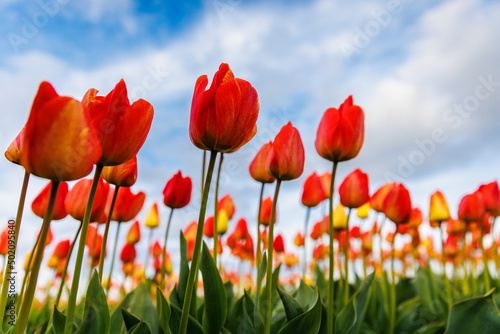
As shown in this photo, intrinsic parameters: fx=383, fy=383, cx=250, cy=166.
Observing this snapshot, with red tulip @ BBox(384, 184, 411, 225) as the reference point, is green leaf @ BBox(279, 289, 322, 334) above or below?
below

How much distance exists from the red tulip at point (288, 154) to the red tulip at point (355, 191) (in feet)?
2.40

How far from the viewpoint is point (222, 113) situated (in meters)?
0.97

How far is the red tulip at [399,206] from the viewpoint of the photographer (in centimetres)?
217

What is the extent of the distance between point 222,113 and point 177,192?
2.63 ft

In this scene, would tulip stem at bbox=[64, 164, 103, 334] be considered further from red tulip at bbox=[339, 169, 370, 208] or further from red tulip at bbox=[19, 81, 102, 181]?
red tulip at bbox=[339, 169, 370, 208]

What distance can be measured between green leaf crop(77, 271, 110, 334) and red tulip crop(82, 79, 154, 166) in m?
0.44

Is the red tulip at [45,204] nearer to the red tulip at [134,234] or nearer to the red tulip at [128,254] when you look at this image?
the red tulip at [134,234]

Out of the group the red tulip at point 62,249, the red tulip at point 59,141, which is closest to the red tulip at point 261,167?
the red tulip at point 59,141

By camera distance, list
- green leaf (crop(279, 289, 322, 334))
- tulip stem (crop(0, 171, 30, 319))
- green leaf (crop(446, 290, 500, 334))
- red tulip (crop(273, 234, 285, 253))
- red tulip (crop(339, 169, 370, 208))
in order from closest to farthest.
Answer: tulip stem (crop(0, 171, 30, 319)) → green leaf (crop(279, 289, 322, 334)) → green leaf (crop(446, 290, 500, 334)) → red tulip (crop(339, 169, 370, 208)) → red tulip (crop(273, 234, 285, 253))

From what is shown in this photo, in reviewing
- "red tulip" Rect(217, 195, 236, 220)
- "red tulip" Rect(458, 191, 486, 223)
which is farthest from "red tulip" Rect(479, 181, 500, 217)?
"red tulip" Rect(217, 195, 236, 220)

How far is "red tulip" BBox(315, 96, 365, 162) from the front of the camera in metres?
1.41

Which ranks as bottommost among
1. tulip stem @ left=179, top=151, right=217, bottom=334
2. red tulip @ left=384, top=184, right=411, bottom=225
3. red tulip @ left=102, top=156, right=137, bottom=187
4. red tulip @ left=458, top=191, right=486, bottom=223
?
tulip stem @ left=179, top=151, right=217, bottom=334

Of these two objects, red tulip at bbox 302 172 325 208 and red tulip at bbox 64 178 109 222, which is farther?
red tulip at bbox 302 172 325 208

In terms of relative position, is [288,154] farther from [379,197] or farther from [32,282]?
[379,197]
